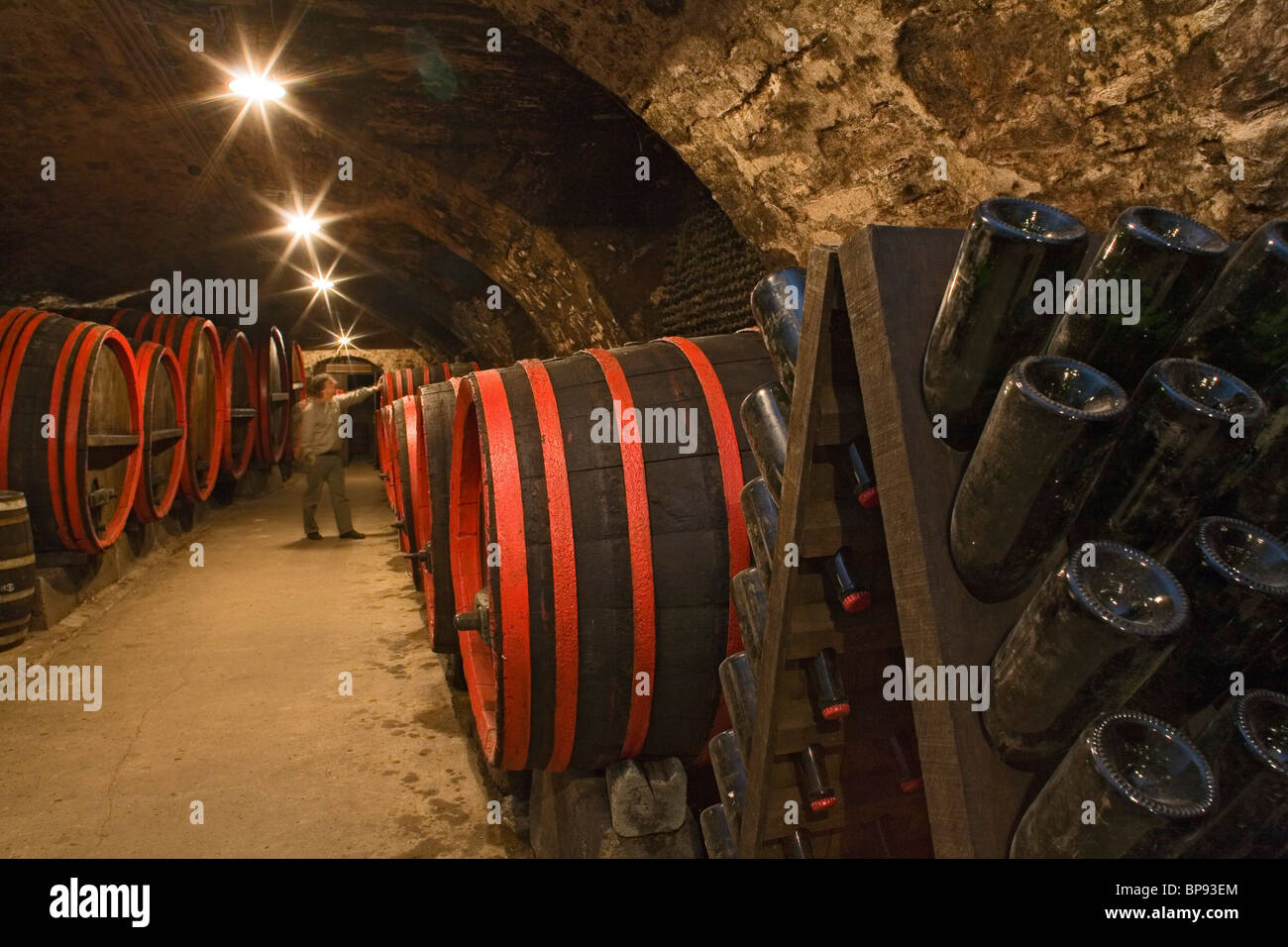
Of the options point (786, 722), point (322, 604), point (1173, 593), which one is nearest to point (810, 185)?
point (786, 722)

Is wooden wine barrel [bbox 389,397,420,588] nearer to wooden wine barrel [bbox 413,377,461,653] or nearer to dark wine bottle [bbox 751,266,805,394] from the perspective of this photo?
wooden wine barrel [bbox 413,377,461,653]

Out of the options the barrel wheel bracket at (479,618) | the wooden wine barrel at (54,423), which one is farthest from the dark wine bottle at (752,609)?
the wooden wine barrel at (54,423)

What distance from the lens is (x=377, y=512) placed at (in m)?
9.02

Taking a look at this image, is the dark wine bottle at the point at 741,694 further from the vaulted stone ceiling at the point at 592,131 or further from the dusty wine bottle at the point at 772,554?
the vaulted stone ceiling at the point at 592,131

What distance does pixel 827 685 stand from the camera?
113cm

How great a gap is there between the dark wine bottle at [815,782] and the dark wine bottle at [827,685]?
0.21ft

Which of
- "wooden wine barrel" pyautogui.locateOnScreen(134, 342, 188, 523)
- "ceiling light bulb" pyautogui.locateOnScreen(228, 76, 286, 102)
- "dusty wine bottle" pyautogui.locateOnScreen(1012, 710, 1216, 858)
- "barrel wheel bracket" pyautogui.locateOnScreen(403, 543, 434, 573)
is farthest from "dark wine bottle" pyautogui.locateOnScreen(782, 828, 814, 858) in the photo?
"wooden wine barrel" pyautogui.locateOnScreen(134, 342, 188, 523)

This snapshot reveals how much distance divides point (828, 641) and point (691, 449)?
0.78 meters

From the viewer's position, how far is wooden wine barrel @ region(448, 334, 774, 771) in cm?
174

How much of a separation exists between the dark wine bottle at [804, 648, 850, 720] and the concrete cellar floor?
68.7 inches

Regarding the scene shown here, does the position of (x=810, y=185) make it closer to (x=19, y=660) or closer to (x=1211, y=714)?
(x=1211, y=714)

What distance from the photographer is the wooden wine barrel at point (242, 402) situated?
8211 mm

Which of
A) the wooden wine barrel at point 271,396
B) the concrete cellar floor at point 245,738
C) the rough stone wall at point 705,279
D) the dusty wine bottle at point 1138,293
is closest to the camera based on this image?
the dusty wine bottle at point 1138,293

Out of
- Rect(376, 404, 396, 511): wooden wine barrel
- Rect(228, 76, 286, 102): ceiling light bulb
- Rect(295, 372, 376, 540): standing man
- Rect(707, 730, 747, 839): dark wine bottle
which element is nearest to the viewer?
Rect(707, 730, 747, 839): dark wine bottle
